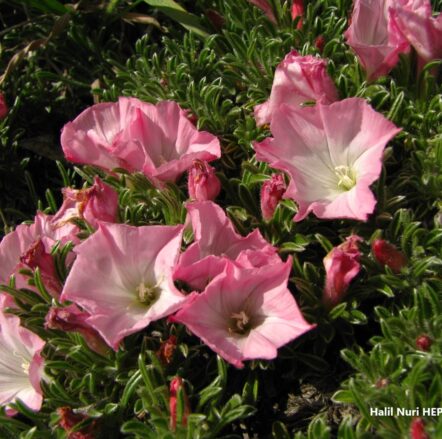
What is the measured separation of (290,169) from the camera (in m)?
1.98

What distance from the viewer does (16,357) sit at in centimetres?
204

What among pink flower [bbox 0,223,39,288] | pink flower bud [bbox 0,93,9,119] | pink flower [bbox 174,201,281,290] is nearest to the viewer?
pink flower [bbox 174,201,281,290]

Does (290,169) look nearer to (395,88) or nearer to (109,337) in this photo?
(395,88)

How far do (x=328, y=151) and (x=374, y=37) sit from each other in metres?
0.57

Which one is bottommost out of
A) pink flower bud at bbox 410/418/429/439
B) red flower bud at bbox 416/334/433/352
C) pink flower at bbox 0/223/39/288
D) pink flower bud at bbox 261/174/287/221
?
pink flower bud at bbox 410/418/429/439

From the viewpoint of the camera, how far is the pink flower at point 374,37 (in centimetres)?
225

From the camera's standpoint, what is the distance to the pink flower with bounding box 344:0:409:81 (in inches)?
88.6

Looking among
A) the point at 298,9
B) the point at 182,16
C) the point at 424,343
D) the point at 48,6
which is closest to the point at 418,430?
the point at 424,343

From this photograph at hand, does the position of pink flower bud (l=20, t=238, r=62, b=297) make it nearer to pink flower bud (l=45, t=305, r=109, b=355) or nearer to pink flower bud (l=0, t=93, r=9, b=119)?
pink flower bud (l=45, t=305, r=109, b=355)

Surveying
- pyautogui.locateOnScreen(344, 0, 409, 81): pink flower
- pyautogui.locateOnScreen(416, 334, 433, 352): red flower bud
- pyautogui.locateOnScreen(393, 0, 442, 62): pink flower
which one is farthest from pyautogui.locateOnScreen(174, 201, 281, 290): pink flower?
pyautogui.locateOnScreen(393, 0, 442, 62): pink flower

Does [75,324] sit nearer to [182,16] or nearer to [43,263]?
[43,263]

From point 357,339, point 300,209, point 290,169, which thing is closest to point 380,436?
point 357,339

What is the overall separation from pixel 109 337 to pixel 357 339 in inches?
33.0

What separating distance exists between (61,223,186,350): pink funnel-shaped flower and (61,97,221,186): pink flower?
33 cm
